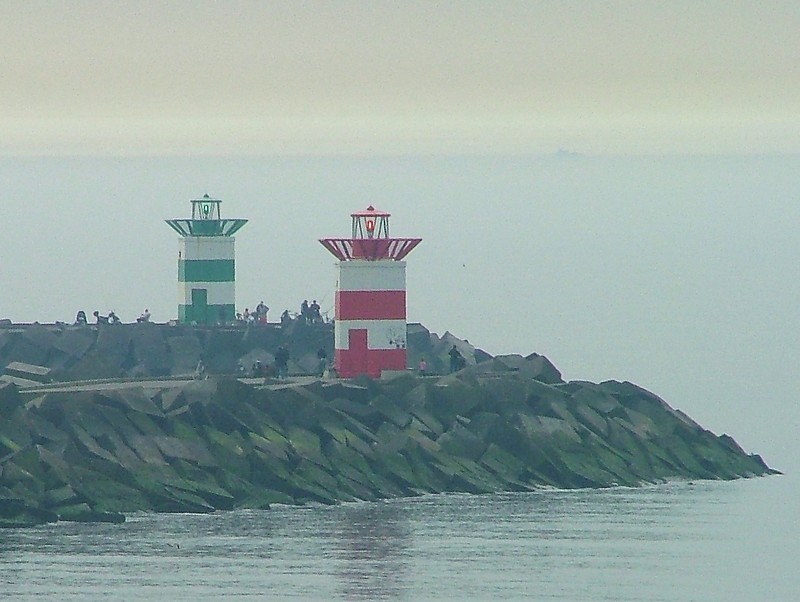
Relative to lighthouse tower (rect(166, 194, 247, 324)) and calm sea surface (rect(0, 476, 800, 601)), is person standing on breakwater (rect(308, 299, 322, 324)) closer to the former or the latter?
lighthouse tower (rect(166, 194, 247, 324))

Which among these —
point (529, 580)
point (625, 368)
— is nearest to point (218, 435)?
point (529, 580)

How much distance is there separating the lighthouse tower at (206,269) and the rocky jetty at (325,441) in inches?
409

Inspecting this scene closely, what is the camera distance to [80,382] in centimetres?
6019

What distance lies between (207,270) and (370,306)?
Result: 41.0 ft

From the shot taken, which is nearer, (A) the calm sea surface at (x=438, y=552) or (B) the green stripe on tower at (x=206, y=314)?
(A) the calm sea surface at (x=438, y=552)

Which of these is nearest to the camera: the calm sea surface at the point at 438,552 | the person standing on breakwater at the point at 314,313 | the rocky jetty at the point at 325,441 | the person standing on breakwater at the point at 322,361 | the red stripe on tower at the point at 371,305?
the calm sea surface at the point at 438,552

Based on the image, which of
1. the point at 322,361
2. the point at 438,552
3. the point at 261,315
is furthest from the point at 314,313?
the point at 438,552

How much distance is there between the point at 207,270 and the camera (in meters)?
72.9

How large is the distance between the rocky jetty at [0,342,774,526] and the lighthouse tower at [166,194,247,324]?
1039 cm

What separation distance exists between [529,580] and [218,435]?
34.5ft

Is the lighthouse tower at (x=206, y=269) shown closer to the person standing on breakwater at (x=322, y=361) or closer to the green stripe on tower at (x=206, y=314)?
the green stripe on tower at (x=206, y=314)

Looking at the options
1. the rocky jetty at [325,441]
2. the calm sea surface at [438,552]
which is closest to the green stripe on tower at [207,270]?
the rocky jetty at [325,441]

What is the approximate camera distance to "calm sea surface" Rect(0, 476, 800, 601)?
149 ft

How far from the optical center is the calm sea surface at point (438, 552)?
45312 mm
